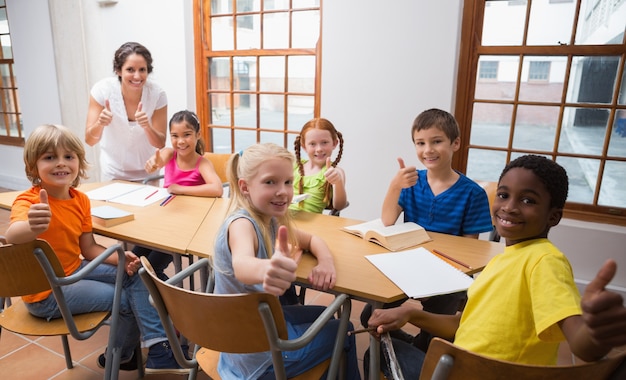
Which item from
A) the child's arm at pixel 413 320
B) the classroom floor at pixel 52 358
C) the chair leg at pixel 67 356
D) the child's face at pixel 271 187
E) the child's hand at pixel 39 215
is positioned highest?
the child's face at pixel 271 187

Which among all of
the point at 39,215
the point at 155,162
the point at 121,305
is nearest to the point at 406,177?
the point at 121,305

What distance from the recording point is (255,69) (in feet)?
13.1

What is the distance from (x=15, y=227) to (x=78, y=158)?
1.29 feet

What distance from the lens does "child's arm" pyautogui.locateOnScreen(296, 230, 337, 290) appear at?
138 cm

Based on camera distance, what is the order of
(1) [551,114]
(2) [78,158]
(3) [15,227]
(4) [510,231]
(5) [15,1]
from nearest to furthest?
(4) [510,231] → (3) [15,227] → (2) [78,158] → (1) [551,114] → (5) [15,1]

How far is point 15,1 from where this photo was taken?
16.0ft

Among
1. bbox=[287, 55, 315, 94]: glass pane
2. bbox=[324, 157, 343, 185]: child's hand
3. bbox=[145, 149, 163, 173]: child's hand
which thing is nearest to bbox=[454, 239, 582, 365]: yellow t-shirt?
bbox=[324, 157, 343, 185]: child's hand

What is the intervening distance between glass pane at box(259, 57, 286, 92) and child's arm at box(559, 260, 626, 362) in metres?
3.44

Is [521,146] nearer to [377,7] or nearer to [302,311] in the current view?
[377,7]

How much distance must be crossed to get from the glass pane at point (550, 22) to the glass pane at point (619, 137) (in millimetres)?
608

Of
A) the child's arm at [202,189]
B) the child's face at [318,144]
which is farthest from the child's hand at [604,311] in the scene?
the child's arm at [202,189]

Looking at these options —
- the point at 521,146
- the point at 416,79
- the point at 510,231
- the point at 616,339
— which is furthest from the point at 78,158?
the point at 521,146

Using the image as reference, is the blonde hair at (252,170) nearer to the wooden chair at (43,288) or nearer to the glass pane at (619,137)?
the wooden chair at (43,288)

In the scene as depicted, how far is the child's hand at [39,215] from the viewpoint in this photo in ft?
4.82
